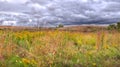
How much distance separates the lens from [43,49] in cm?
837

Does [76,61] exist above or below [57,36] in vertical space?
below

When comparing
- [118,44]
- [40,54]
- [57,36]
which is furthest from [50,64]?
[118,44]

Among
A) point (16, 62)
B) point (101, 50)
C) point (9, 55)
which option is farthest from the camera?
point (101, 50)

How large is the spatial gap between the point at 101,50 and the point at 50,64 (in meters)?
2.73

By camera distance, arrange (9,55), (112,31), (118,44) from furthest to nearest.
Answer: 1. (112,31)
2. (118,44)
3. (9,55)

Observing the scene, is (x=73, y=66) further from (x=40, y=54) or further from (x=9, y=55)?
(x=9, y=55)

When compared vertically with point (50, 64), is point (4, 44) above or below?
above

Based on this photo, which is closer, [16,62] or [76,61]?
[16,62]

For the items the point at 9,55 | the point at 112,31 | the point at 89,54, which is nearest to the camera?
the point at 9,55

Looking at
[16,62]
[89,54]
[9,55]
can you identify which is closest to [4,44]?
[9,55]

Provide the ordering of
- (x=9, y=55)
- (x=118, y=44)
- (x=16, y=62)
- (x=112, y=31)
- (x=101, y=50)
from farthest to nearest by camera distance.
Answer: (x=112, y=31) → (x=118, y=44) → (x=101, y=50) → (x=9, y=55) → (x=16, y=62)

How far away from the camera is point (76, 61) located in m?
8.41

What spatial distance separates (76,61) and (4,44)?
2081 mm

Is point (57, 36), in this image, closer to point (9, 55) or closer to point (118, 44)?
point (9, 55)
